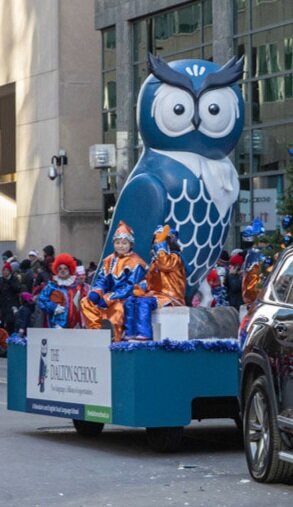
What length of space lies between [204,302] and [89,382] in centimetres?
183

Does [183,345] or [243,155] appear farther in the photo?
[243,155]

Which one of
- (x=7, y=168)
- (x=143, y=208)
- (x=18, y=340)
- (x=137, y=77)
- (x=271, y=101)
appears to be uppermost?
(x=137, y=77)

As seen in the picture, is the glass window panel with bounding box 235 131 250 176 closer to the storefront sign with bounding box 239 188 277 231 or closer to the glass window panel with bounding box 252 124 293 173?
the glass window panel with bounding box 252 124 293 173

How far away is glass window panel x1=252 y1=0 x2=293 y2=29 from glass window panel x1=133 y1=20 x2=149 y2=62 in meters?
4.49

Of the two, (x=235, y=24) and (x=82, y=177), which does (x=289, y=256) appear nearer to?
(x=235, y=24)

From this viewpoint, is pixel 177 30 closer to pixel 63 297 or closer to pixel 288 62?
pixel 288 62

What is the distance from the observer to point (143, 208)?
1448cm

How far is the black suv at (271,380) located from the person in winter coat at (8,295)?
A: 16.3 metres

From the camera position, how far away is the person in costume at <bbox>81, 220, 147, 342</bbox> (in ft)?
43.3

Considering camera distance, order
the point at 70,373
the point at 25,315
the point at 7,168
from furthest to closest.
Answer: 1. the point at 7,168
2. the point at 25,315
3. the point at 70,373

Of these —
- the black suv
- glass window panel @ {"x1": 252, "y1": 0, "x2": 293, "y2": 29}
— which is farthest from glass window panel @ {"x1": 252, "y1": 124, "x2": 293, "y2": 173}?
the black suv

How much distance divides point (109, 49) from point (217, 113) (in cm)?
2000

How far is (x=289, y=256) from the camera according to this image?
10.7 metres

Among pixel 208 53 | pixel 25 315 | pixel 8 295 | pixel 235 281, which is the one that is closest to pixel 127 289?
pixel 235 281
